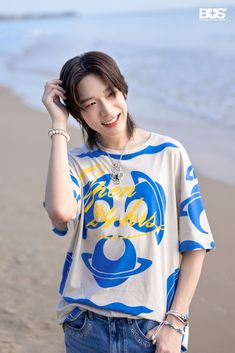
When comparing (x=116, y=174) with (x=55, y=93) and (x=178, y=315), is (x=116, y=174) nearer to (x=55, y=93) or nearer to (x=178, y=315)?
(x=55, y=93)

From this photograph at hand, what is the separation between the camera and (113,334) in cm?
192

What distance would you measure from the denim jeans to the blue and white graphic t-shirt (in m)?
0.02

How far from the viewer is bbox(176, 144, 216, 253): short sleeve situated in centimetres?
195

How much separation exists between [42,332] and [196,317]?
844 millimetres

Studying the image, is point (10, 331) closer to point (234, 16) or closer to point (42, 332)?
point (42, 332)

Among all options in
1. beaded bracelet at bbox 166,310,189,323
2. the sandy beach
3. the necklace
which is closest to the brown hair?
the necklace

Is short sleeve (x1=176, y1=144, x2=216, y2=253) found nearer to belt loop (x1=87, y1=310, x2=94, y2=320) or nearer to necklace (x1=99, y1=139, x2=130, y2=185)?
necklace (x1=99, y1=139, x2=130, y2=185)

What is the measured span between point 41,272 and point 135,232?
7.52 ft

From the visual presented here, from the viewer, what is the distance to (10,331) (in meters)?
3.36

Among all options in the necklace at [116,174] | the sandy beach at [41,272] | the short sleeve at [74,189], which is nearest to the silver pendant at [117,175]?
the necklace at [116,174]

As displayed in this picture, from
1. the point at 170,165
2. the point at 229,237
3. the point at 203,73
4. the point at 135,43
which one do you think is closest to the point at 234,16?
the point at 135,43

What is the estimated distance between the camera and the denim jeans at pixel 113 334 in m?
1.92

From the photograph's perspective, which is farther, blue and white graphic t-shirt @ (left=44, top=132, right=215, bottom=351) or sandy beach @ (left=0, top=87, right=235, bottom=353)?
sandy beach @ (left=0, top=87, right=235, bottom=353)

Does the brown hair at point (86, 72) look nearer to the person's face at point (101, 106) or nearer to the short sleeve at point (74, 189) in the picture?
the person's face at point (101, 106)
